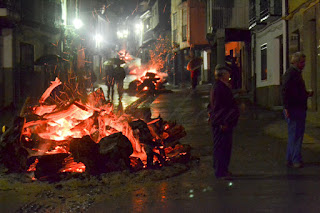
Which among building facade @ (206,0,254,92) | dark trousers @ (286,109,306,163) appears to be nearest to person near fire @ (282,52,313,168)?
dark trousers @ (286,109,306,163)

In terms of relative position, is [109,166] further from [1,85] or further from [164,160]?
[1,85]

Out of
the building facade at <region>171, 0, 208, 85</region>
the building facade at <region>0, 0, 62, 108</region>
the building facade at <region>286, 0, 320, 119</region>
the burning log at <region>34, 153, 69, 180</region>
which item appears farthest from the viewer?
the building facade at <region>171, 0, 208, 85</region>

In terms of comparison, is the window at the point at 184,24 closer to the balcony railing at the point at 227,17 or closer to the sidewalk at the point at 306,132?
the balcony railing at the point at 227,17

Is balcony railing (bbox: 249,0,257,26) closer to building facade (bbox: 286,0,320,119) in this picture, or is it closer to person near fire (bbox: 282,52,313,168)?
building facade (bbox: 286,0,320,119)

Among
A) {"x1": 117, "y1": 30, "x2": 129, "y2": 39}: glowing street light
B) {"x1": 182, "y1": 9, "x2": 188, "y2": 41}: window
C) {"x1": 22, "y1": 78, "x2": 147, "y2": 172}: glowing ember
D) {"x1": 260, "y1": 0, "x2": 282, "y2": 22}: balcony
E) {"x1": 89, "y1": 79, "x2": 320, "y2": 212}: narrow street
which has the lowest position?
{"x1": 89, "y1": 79, "x2": 320, "y2": 212}: narrow street

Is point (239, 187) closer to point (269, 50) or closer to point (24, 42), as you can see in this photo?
point (269, 50)

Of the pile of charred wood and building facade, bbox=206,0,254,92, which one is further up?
building facade, bbox=206,0,254,92

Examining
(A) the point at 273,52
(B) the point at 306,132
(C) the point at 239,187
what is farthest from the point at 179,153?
(A) the point at 273,52

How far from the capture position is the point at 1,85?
884 inches

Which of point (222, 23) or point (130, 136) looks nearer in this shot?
point (130, 136)

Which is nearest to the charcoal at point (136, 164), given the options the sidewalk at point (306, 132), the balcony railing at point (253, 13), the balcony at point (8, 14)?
A: the sidewalk at point (306, 132)

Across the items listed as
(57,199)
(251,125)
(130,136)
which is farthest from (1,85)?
(57,199)

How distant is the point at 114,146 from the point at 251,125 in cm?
716

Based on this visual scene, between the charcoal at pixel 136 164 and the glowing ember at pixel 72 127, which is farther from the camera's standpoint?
the glowing ember at pixel 72 127
